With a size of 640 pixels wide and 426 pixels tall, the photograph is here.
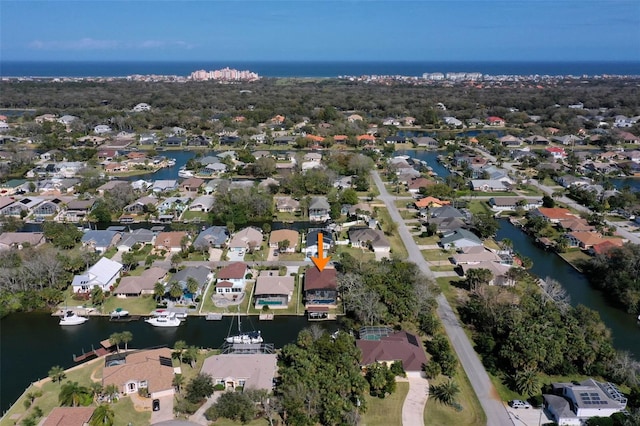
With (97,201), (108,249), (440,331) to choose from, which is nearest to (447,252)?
(440,331)

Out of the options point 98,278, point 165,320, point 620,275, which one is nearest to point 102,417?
point 165,320

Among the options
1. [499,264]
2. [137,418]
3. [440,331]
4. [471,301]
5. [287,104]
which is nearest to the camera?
[137,418]

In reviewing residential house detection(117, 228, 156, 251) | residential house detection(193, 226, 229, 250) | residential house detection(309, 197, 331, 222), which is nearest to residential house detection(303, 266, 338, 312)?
residential house detection(193, 226, 229, 250)

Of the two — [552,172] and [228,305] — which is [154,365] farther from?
[552,172]

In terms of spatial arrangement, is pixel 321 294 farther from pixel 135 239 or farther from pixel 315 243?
pixel 135 239

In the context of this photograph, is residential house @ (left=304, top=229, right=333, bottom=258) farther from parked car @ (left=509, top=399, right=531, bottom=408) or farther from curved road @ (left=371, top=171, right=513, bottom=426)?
parked car @ (left=509, top=399, right=531, bottom=408)

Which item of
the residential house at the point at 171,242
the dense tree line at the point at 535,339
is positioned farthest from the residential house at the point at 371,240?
the residential house at the point at 171,242
